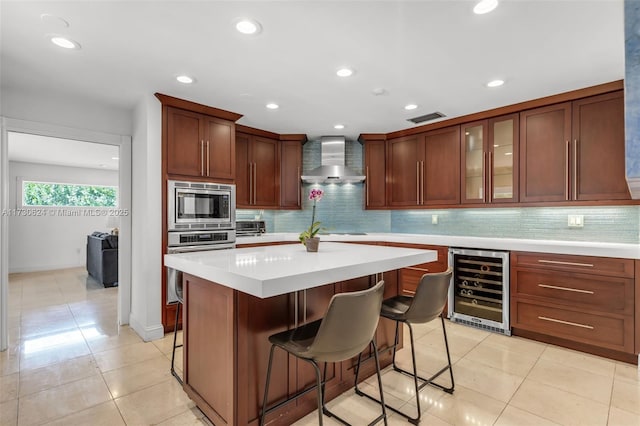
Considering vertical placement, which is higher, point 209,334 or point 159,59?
point 159,59

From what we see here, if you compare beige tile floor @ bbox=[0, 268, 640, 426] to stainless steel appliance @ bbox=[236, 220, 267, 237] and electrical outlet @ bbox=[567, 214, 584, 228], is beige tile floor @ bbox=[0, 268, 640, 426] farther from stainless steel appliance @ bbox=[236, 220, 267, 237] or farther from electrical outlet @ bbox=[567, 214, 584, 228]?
stainless steel appliance @ bbox=[236, 220, 267, 237]

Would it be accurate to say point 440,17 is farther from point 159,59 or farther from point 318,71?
point 159,59

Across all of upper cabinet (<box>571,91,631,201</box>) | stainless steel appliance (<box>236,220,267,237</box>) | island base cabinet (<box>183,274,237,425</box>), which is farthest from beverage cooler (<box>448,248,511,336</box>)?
island base cabinet (<box>183,274,237,425</box>)

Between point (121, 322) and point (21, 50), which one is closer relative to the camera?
point (21, 50)

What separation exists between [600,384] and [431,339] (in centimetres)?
122

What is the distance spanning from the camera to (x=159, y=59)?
2359 mm

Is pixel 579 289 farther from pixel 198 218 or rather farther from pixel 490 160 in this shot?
pixel 198 218

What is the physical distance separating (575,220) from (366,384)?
9.12 feet

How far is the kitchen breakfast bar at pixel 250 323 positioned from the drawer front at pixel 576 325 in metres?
1.80

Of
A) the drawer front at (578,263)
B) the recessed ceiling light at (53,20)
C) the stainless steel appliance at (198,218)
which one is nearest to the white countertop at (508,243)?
the drawer front at (578,263)

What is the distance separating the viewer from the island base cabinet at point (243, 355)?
4.97 feet

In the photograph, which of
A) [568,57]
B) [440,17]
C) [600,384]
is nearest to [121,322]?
[440,17]

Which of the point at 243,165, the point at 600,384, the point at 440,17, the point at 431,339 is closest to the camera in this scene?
the point at 440,17

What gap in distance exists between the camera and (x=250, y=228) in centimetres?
440
